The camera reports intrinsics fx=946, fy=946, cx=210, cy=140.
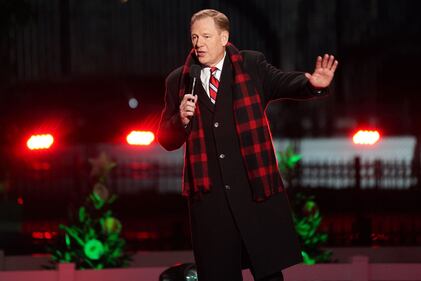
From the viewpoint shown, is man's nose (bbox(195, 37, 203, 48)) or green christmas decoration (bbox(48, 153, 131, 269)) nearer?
man's nose (bbox(195, 37, 203, 48))

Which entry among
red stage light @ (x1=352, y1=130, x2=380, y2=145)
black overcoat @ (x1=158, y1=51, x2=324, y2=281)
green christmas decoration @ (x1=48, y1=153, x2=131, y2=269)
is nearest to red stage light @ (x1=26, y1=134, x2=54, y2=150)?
green christmas decoration @ (x1=48, y1=153, x2=131, y2=269)

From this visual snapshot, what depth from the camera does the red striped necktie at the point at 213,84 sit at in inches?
165

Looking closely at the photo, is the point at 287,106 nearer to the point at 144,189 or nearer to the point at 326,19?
the point at 326,19

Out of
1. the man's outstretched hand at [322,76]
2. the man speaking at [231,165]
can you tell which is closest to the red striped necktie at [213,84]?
the man speaking at [231,165]

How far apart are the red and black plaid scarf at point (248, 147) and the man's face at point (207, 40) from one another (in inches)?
4.7

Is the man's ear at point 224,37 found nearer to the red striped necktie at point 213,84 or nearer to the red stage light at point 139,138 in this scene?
the red striped necktie at point 213,84

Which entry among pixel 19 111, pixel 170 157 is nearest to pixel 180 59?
pixel 19 111

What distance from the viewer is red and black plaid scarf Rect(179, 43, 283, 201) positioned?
4133mm

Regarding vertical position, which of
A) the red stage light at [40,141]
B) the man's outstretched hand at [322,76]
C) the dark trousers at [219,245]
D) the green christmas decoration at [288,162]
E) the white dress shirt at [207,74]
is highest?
the red stage light at [40,141]

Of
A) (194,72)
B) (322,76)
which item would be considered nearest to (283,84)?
(322,76)

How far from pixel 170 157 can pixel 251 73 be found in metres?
13.3

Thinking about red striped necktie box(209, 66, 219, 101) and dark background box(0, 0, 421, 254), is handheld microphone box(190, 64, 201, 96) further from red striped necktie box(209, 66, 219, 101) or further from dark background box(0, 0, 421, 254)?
dark background box(0, 0, 421, 254)

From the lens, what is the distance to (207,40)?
163 inches


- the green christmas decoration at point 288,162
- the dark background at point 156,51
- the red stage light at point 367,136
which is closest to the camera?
the green christmas decoration at point 288,162
